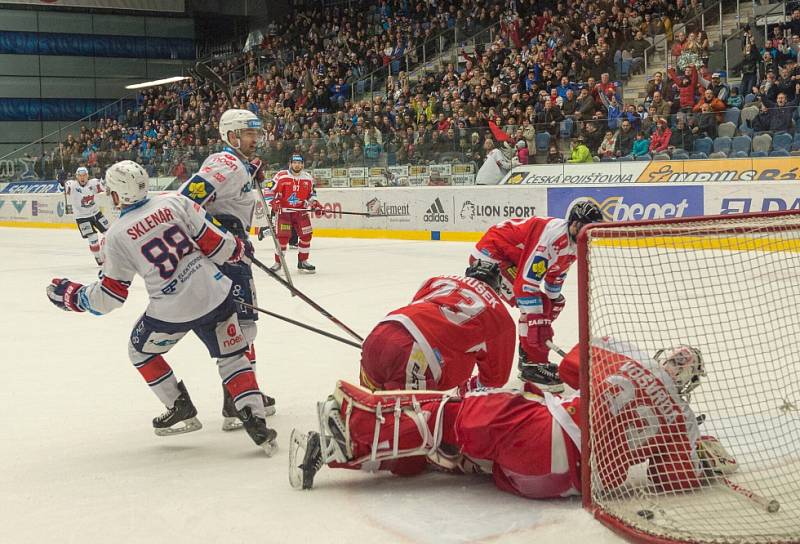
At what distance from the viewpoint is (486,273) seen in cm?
404

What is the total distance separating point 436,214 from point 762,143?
4941 mm

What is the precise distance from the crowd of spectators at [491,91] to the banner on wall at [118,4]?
4.75m

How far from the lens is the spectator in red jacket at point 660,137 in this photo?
1099 cm

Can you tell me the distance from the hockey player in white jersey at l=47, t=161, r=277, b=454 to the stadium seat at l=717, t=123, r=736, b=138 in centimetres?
820

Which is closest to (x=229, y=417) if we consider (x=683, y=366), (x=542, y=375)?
(x=542, y=375)

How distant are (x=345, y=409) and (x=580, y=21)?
14.0m

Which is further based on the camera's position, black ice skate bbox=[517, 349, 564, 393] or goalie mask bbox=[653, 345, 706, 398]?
black ice skate bbox=[517, 349, 564, 393]

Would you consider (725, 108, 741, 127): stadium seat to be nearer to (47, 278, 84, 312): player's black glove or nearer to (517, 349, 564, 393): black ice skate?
(517, 349, 564, 393): black ice skate

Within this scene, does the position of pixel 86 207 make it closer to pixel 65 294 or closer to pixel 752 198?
pixel 752 198

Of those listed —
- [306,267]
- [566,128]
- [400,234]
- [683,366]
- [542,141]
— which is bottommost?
[683,366]

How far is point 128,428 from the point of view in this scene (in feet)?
13.3

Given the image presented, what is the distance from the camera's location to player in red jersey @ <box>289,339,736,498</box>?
2.80 m

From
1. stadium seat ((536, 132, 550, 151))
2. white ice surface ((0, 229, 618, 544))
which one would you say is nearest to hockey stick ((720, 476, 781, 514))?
white ice surface ((0, 229, 618, 544))

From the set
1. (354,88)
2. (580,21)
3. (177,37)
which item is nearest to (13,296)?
(580,21)
